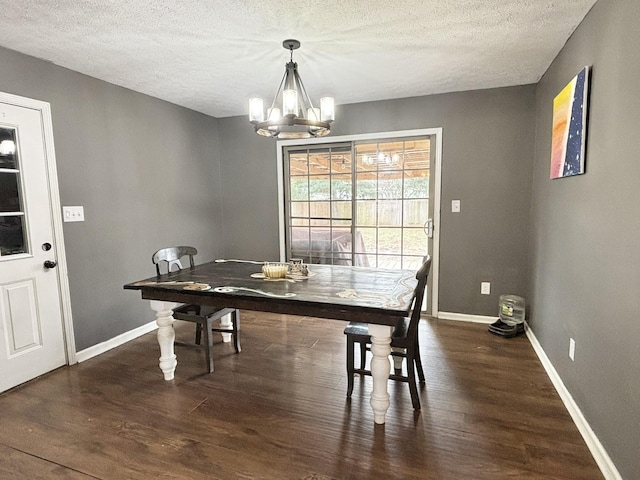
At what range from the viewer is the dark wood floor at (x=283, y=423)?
174cm

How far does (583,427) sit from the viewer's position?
194 centimetres

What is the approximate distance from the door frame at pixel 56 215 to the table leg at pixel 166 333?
0.89m

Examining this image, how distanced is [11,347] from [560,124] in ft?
13.4

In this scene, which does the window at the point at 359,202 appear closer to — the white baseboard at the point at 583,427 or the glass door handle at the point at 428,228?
the glass door handle at the point at 428,228

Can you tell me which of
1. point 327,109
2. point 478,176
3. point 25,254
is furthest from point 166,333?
point 478,176

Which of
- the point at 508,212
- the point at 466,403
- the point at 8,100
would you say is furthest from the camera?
the point at 508,212

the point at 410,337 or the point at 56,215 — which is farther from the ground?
the point at 56,215

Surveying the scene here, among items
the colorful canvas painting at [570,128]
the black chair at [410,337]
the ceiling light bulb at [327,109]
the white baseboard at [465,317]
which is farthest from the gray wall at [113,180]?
the colorful canvas painting at [570,128]

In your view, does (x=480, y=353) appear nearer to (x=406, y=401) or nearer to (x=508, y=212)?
(x=406, y=401)

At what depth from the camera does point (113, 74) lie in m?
2.95

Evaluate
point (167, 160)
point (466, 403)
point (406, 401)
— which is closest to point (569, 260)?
point (466, 403)

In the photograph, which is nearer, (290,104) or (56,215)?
(290,104)

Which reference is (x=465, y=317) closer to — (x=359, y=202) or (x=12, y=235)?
(x=359, y=202)

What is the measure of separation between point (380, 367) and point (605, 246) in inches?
50.6
